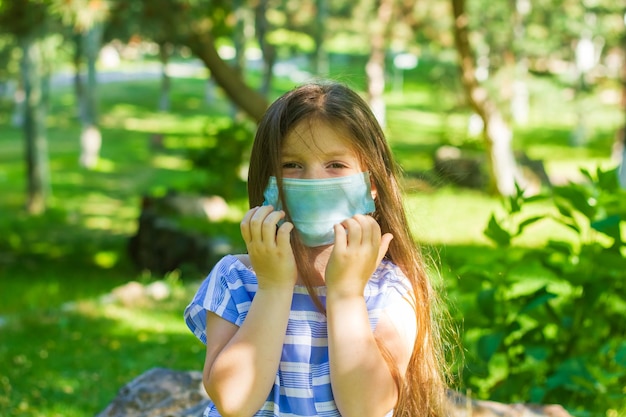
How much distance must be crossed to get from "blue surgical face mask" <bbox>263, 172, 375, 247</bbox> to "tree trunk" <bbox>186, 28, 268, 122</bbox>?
Result: 29.3 ft

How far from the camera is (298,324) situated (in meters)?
1.96

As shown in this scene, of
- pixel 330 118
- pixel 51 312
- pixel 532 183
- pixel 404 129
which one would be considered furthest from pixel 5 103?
pixel 330 118

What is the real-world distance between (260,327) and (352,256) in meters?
0.25

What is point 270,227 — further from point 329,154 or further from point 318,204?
point 329,154

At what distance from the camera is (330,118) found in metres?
1.98

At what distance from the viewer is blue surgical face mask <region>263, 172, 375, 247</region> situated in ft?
6.13

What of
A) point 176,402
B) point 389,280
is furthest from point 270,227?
point 176,402

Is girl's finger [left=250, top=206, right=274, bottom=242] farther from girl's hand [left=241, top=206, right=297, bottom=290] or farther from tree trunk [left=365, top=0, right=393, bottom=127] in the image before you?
tree trunk [left=365, top=0, right=393, bottom=127]

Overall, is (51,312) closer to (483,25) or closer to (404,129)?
(483,25)

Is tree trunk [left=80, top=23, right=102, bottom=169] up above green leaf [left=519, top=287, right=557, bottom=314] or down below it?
below

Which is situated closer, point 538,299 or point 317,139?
point 317,139

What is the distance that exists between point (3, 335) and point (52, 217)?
42.9 ft

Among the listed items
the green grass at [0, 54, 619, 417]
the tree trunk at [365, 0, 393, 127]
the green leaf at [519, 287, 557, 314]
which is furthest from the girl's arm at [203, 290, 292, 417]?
the tree trunk at [365, 0, 393, 127]

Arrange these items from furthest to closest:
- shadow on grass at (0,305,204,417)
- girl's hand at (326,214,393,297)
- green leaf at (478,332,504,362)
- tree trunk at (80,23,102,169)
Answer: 1. tree trunk at (80,23,102,169)
2. shadow on grass at (0,305,204,417)
3. green leaf at (478,332,504,362)
4. girl's hand at (326,214,393,297)
